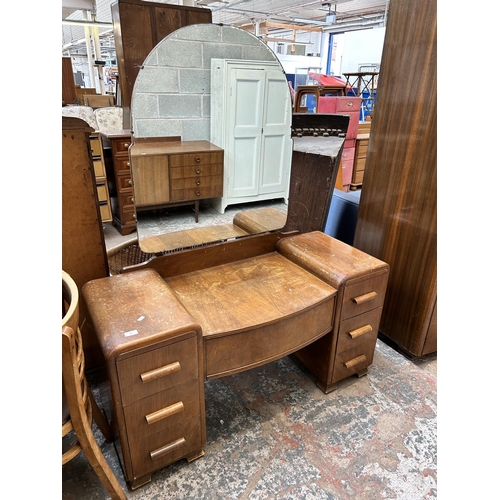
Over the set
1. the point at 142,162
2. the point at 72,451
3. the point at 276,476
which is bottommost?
the point at 276,476


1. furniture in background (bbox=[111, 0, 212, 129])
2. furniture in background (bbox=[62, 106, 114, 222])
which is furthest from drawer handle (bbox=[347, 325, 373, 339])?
furniture in background (bbox=[111, 0, 212, 129])

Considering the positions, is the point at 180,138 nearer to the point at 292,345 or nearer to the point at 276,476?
the point at 292,345

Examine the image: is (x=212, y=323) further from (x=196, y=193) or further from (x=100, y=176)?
(x=100, y=176)

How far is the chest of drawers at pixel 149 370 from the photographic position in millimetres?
1036

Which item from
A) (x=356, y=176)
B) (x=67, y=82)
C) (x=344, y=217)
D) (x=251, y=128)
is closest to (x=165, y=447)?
(x=251, y=128)

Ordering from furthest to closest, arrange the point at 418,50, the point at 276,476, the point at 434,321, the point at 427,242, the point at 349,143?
the point at 349,143 → the point at 434,321 → the point at 427,242 → the point at 418,50 → the point at 276,476

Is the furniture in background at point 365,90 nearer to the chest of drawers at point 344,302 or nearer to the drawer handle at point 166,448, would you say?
the chest of drawers at point 344,302

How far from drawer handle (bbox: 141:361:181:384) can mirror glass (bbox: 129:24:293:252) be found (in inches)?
19.7

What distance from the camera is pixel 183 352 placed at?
1101mm

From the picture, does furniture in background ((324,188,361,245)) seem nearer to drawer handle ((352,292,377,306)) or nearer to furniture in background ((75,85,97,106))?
drawer handle ((352,292,377,306))

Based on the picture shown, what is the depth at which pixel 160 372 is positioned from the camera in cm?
107

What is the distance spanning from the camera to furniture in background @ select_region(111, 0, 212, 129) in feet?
3.84

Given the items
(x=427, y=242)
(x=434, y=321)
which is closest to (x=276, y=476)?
(x=434, y=321)

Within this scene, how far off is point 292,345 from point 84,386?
27.3 inches
